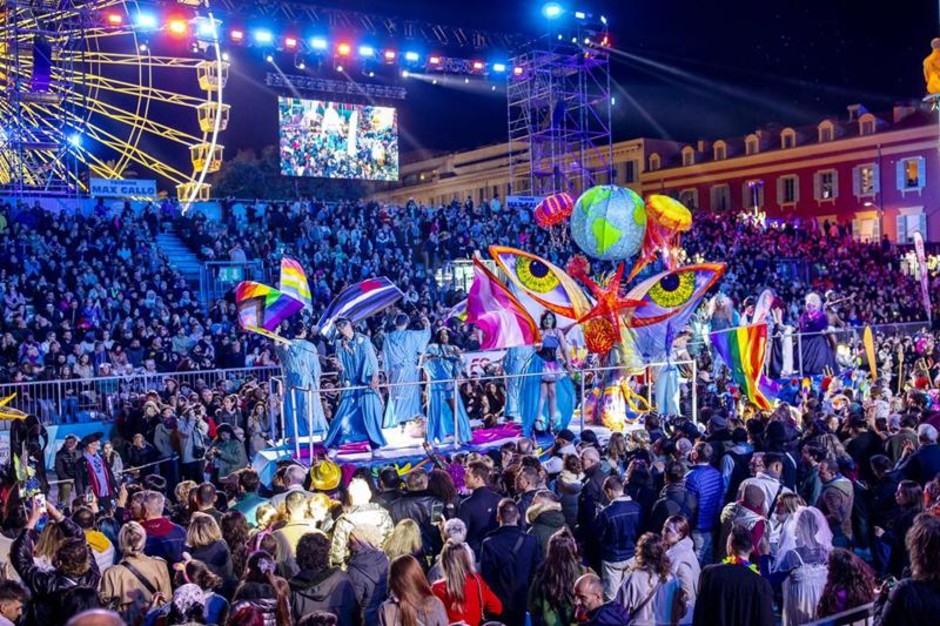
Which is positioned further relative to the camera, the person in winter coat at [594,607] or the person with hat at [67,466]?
the person with hat at [67,466]

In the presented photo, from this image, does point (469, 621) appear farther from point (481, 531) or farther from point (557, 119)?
point (557, 119)

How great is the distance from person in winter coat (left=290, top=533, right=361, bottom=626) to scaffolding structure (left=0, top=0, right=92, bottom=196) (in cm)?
1917

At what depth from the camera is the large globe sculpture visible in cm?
1280

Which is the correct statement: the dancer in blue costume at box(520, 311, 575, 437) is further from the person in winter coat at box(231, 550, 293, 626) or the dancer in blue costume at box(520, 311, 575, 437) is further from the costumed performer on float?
the person in winter coat at box(231, 550, 293, 626)

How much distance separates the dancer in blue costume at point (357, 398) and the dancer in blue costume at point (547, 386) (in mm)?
2041

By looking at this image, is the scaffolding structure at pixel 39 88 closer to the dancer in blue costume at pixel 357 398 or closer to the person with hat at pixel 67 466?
the person with hat at pixel 67 466

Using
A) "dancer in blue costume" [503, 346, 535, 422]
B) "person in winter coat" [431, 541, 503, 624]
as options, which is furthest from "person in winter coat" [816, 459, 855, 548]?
"dancer in blue costume" [503, 346, 535, 422]

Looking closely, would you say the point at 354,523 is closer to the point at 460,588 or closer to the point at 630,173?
the point at 460,588

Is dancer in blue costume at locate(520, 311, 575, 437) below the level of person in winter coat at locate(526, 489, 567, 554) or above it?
above

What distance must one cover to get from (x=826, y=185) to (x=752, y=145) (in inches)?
179

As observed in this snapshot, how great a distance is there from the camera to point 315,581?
17.5 ft

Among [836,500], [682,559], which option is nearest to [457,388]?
[836,500]

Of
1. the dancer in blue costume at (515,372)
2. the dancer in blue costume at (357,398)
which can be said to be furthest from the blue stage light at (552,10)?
the dancer in blue costume at (357,398)

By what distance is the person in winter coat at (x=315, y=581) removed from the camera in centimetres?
532
